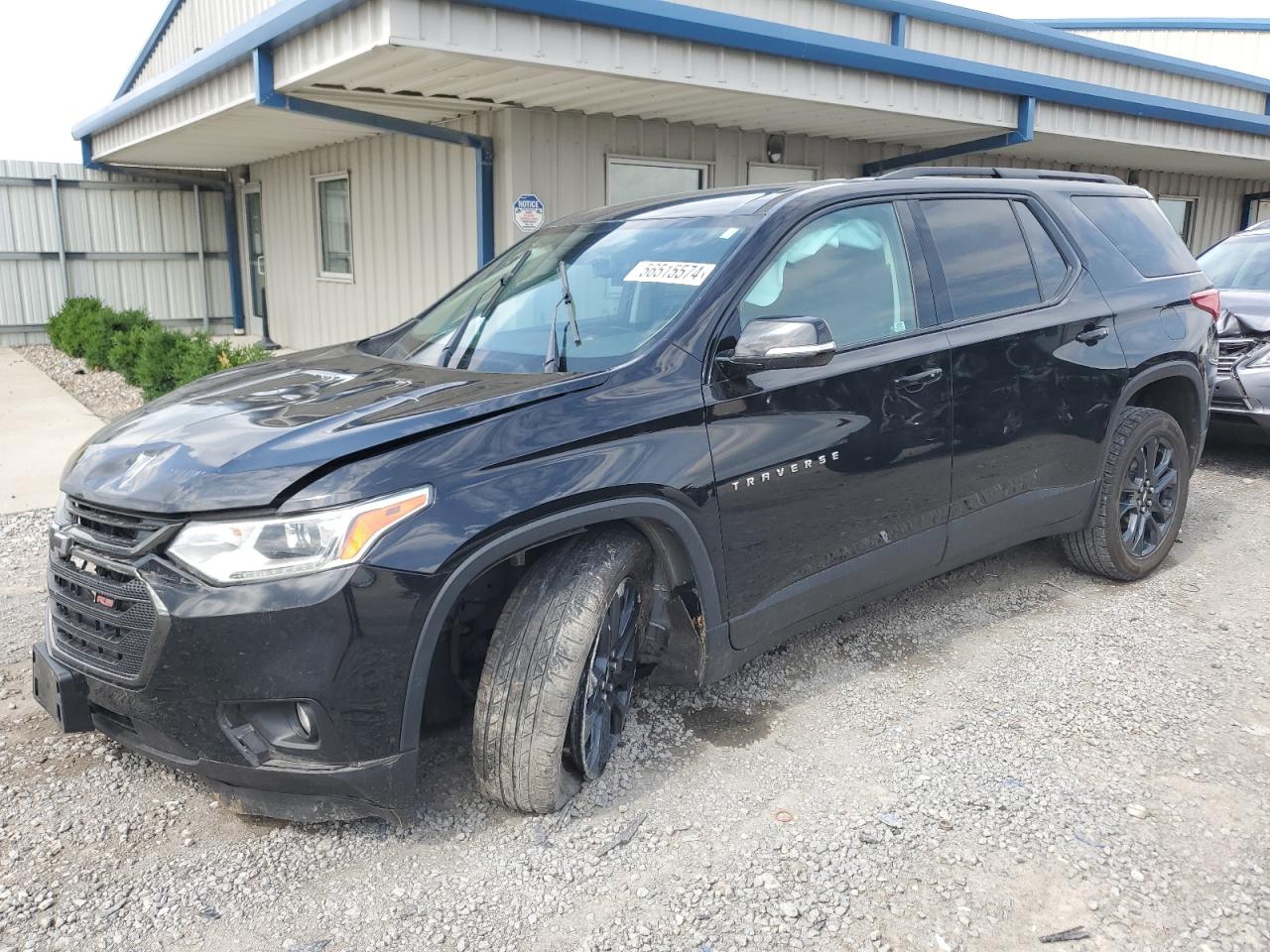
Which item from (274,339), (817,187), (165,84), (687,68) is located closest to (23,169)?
(274,339)

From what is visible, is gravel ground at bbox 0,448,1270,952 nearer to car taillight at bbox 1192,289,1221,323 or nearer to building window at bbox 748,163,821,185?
car taillight at bbox 1192,289,1221,323

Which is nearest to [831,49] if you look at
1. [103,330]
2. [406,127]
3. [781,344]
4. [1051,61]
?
[406,127]

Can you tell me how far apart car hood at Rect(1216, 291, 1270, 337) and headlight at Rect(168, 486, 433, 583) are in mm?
6671

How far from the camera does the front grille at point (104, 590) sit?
2.57 m

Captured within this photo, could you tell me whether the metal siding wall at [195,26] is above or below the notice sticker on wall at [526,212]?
above

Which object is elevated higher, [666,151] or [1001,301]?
[666,151]

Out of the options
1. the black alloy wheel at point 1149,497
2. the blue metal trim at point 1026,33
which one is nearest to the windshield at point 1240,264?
the black alloy wheel at point 1149,497

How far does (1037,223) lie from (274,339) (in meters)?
12.1

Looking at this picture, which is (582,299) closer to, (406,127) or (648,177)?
(406,127)

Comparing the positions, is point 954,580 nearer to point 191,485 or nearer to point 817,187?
point 817,187

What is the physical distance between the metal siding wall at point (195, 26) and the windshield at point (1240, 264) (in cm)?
1041

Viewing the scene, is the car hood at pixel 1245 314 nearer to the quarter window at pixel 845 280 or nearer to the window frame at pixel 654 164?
the window frame at pixel 654 164

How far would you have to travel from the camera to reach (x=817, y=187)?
363cm

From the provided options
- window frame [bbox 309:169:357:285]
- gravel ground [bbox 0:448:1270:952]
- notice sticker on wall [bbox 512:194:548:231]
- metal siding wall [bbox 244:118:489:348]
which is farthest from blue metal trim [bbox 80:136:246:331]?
gravel ground [bbox 0:448:1270:952]
